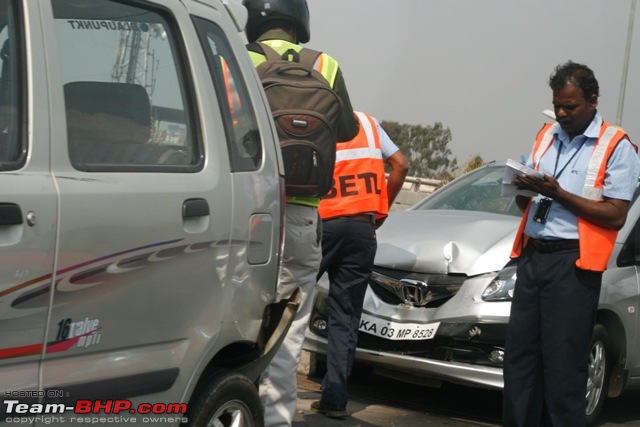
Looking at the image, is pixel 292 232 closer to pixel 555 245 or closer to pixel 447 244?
pixel 555 245

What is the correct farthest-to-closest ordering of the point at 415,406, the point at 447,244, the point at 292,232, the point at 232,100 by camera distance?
1. the point at 415,406
2. the point at 447,244
3. the point at 292,232
4. the point at 232,100

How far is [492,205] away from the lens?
26.2ft

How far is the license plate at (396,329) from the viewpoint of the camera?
258 inches

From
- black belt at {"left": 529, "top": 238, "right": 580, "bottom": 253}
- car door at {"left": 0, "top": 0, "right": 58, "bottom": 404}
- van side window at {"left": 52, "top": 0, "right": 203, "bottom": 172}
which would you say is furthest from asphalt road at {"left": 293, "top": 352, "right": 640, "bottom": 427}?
car door at {"left": 0, "top": 0, "right": 58, "bottom": 404}

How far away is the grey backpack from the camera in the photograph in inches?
184

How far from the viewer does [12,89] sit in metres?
2.93

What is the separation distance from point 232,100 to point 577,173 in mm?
2028

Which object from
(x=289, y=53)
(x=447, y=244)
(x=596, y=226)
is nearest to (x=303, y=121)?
(x=289, y=53)

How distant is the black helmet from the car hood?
207 cm

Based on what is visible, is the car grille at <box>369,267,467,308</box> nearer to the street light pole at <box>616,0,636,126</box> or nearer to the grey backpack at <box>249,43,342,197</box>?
the grey backpack at <box>249,43,342,197</box>

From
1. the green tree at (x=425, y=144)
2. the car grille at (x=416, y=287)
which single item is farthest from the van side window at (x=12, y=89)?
the green tree at (x=425, y=144)

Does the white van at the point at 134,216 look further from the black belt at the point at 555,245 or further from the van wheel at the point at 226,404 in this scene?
the black belt at the point at 555,245

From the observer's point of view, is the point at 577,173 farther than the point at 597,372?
No

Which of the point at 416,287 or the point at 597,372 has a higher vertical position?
the point at 416,287
